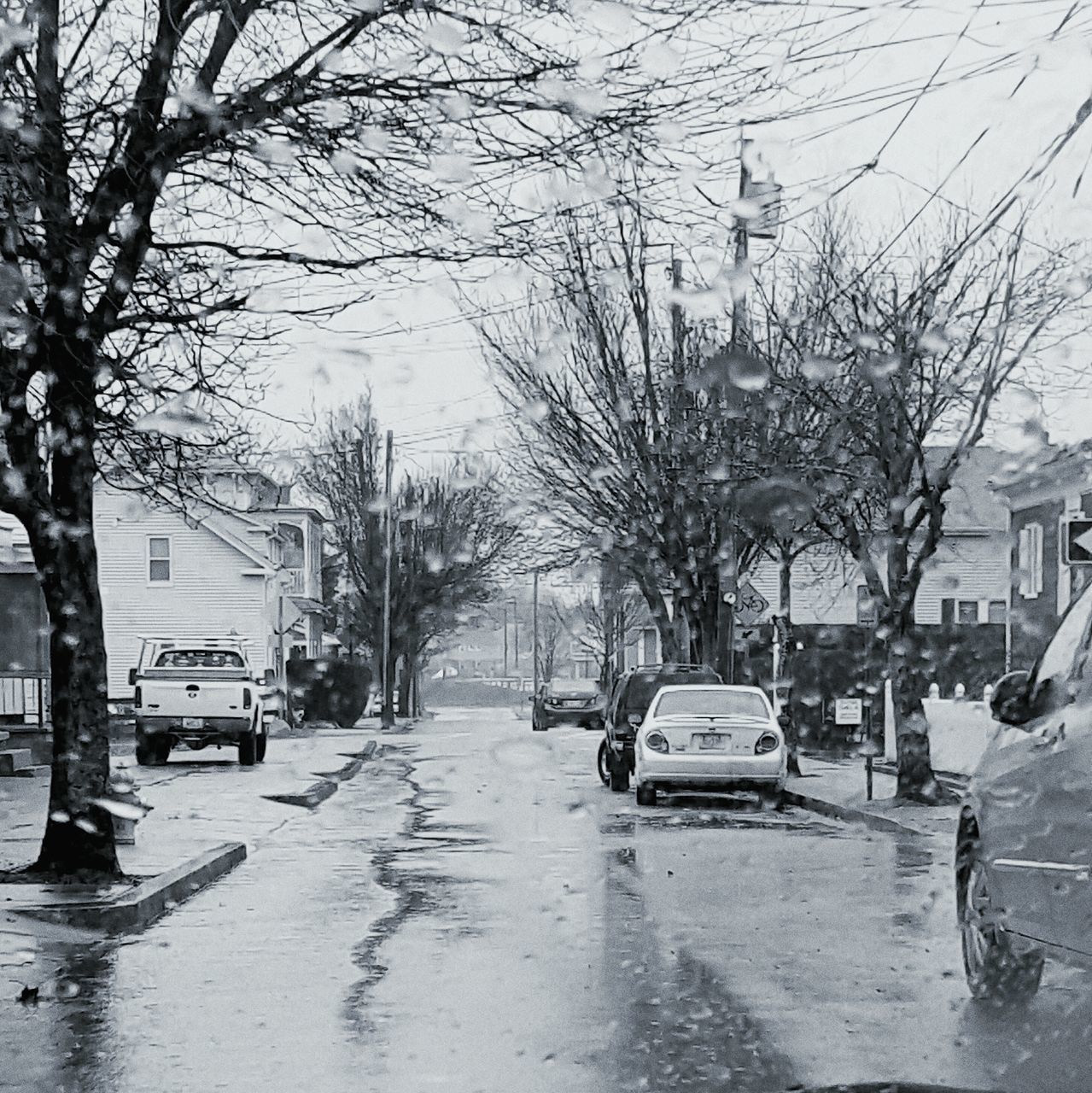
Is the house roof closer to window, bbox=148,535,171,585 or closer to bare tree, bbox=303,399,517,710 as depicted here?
window, bbox=148,535,171,585

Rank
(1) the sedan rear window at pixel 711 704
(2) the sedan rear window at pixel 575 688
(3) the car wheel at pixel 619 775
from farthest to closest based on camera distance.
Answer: (2) the sedan rear window at pixel 575 688 → (3) the car wheel at pixel 619 775 → (1) the sedan rear window at pixel 711 704

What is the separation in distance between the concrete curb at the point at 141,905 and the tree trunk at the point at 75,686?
0.42m

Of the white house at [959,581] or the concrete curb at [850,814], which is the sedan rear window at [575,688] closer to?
the white house at [959,581]

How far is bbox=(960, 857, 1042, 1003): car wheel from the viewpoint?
7.83 metres

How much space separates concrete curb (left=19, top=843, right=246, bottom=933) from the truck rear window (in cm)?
1835

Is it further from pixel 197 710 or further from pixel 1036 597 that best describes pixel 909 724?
pixel 1036 597

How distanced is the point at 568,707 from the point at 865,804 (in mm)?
32150

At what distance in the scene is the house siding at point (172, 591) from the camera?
51562 millimetres

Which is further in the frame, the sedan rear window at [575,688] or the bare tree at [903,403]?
the sedan rear window at [575,688]

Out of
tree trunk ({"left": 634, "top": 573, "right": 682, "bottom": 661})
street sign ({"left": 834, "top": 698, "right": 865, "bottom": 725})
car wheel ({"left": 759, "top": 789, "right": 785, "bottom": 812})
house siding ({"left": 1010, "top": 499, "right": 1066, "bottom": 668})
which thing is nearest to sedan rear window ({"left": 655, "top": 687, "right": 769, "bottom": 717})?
car wheel ({"left": 759, "top": 789, "right": 785, "bottom": 812})

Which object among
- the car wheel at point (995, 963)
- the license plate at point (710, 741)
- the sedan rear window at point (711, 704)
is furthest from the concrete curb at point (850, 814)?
the car wheel at point (995, 963)

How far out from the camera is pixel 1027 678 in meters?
7.60

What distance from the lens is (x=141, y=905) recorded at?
36.1ft

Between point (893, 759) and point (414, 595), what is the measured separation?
40185 mm
